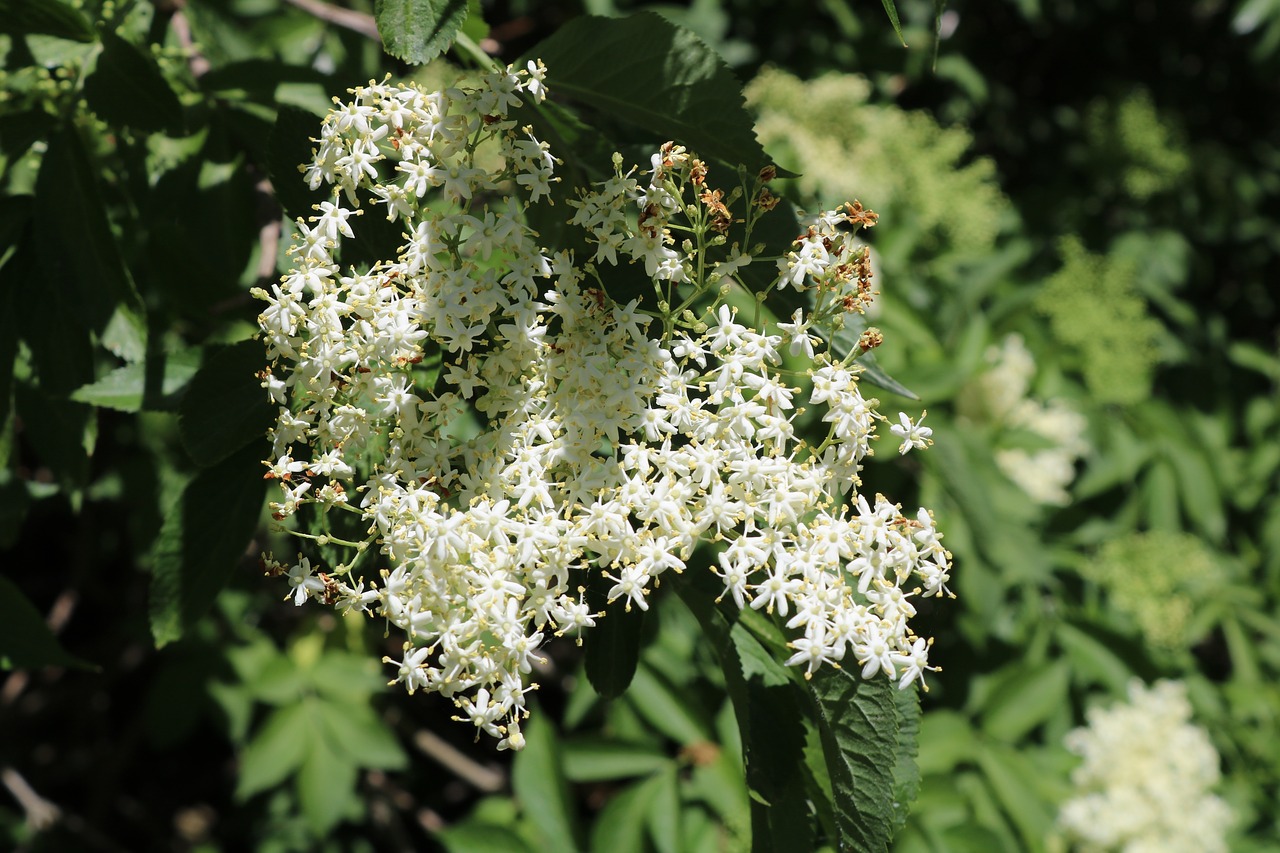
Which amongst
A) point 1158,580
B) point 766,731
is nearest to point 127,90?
point 766,731

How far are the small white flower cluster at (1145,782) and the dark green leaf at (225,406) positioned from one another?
7.54ft

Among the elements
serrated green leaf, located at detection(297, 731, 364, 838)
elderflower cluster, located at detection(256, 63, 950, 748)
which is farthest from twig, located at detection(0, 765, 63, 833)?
elderflower cluster, located at detection(256, 63, 950, 748)

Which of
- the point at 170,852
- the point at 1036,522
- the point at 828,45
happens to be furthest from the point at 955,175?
the point at 170,852

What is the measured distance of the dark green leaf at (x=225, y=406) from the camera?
3.65 ft

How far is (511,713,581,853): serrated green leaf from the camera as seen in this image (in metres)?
2.10

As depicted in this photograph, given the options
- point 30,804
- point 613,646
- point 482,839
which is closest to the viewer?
point 613,646

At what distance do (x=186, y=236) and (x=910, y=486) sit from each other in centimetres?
169

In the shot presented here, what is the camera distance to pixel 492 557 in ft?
3.27

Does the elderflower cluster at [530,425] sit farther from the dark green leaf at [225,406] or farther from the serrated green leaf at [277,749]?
the serrated green leaf at [277,749]

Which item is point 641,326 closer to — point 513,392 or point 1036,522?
point 513,392

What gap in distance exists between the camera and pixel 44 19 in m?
1.39

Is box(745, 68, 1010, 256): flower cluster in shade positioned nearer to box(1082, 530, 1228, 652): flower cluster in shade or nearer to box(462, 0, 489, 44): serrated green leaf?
box(1082, 530, 1228, 652): flower cluster in shade

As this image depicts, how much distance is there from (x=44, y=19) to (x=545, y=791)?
5.22ft

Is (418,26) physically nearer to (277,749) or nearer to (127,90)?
(127,90)
